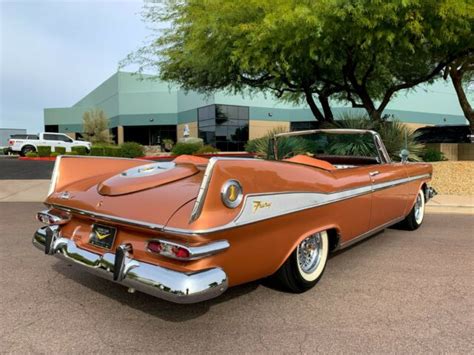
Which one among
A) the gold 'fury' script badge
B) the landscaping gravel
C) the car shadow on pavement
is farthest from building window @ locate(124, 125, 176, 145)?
the gold 'fury' script badge

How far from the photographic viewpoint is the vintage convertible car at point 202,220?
8.98ft

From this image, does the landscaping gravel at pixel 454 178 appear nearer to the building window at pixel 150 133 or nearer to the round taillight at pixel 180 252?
the round taillight at pixel 180 252

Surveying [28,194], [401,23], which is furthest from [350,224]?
[28,194]

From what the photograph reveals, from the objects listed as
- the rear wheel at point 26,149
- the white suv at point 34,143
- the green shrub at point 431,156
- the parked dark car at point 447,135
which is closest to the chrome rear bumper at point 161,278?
the green shrub at point 431,156

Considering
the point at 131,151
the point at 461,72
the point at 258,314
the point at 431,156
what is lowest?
the point at 258,314

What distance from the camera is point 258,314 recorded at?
3.29 meters

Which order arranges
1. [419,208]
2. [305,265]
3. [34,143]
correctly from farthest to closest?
[34,143] < [419,208] < [305,265]

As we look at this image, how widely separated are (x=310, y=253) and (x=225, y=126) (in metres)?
31.3

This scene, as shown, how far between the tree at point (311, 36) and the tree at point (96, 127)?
25.8m

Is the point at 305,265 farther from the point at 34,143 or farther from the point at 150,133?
the point at 150,133

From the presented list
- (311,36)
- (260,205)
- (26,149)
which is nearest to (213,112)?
(26,149)

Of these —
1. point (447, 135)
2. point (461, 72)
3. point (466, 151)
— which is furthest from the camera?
point (447, 135)

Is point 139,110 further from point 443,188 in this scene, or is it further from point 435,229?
point 435,229

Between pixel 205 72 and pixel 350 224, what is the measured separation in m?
12.2
